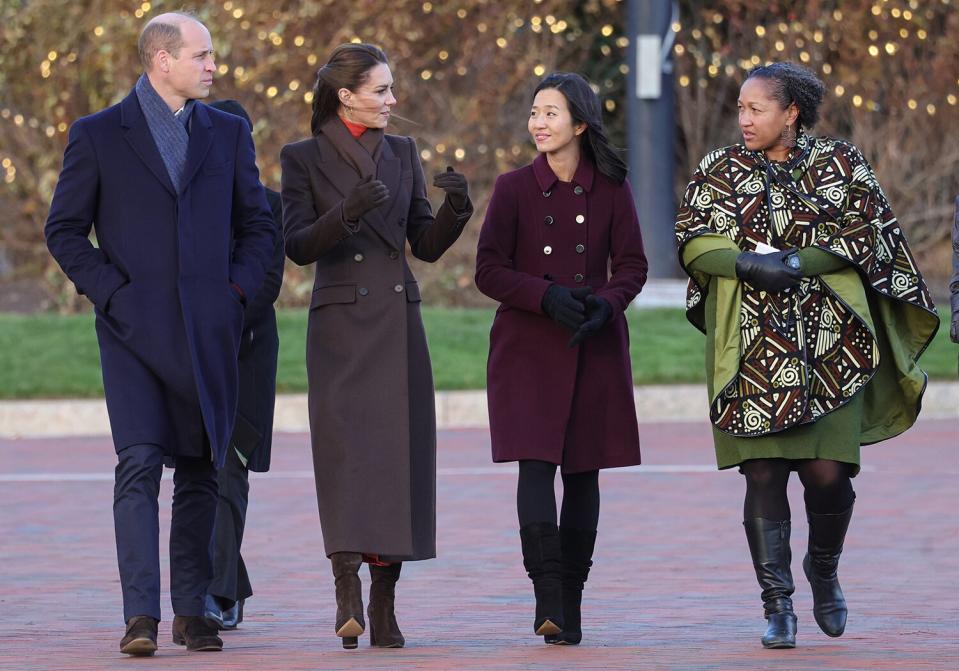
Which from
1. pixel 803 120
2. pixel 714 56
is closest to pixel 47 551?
pixel 803 120

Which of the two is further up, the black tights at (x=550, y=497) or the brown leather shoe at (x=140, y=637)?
the black tights at (x=550, y=497)

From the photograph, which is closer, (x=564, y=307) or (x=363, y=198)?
(x=363, y=198)

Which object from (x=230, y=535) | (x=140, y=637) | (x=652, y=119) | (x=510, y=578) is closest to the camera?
(x=140, y=637)

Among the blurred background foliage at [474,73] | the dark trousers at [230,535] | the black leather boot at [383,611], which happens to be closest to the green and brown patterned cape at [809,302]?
the black leather boot at [383,611]

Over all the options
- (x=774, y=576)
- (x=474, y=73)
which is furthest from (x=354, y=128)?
(x=474, y=73)

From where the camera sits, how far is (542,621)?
5.64m

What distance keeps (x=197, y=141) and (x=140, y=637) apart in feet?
4.68

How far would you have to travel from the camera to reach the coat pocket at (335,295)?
5855mm

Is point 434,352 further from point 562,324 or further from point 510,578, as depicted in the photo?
point 562,324

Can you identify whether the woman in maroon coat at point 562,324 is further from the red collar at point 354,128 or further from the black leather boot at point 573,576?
the red collar at point 354,128

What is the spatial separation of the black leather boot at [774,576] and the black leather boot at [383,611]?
3.45 ft

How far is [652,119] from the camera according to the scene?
17.0 m

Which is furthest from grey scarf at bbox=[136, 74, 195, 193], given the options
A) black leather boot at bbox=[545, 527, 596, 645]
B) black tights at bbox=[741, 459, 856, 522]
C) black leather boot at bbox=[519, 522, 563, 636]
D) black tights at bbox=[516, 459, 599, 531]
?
black tights at bbox=[741, 459, 856, 522]

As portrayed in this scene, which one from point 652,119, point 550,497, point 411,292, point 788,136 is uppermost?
point 788,136
